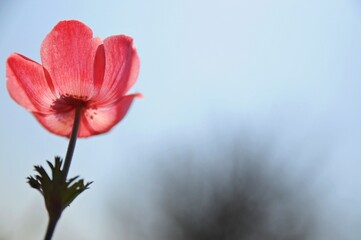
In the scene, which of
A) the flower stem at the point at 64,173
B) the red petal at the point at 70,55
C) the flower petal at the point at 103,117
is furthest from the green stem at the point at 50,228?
the red petal at the point at 70,55

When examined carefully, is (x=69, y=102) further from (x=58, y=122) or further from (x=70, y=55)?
(x=70, y=55)

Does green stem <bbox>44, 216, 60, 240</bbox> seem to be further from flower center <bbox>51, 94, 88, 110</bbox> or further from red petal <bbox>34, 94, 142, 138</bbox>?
flower center <bbox>51, 94, 88, 110</bbox>

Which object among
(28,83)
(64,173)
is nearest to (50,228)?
(64,173)

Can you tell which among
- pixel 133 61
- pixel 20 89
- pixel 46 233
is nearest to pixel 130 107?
pixel 133 61

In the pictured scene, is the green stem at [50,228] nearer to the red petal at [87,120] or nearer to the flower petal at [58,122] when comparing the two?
the red petal at [87,120]

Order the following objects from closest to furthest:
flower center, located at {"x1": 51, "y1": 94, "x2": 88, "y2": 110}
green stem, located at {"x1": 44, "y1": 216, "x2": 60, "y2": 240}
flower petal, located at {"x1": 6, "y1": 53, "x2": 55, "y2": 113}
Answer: green stem, located at {"x1": 44, "y1": 216, "x2": 60, "y2": 240} < flower petal, located at {"x1": 6, "y1": 53, "x2": 55, "y2": 113} < flower center, located at {"x1": 51, "y1": 94, "x2": 88, "y2": 110}

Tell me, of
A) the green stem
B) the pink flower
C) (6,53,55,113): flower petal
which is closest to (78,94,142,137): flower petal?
the pink flower

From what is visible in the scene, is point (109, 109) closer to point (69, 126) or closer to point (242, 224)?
point (69, 126)
